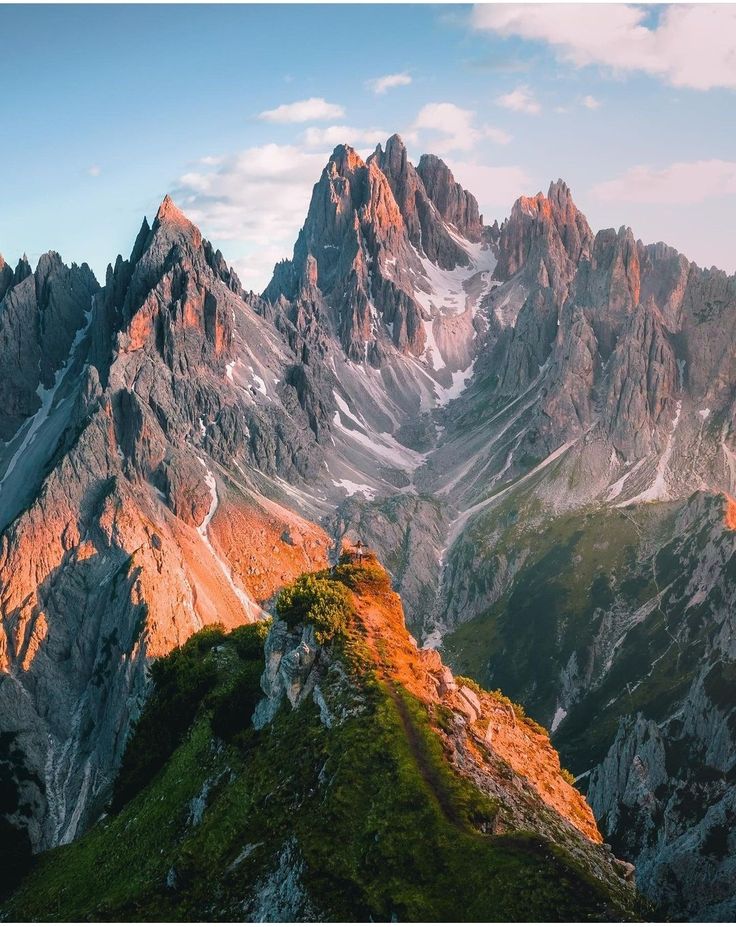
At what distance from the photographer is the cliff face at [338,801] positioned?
42.9m

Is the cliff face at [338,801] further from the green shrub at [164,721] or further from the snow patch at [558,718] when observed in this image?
the snow patch at [558,718]

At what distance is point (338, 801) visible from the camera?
4956 centimetres

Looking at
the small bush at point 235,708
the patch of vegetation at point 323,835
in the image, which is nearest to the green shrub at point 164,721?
the patch of vegetation at point 323,835

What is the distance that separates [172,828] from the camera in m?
61.4

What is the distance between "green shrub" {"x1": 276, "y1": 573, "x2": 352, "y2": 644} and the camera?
2483 inches

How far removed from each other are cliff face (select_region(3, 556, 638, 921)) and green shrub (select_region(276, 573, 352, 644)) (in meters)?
0.15

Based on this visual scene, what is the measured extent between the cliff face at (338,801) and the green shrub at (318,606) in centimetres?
15

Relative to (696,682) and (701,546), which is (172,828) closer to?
(696,682)

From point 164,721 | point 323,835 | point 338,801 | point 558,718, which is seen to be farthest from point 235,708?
point 558,718

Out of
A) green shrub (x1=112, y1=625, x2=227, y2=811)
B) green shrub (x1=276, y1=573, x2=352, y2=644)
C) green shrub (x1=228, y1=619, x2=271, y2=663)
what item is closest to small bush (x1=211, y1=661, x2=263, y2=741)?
green shrub (x1=276, y1=573, x2=352, y2=644)

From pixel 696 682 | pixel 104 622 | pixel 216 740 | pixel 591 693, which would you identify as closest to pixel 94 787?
pixel 104 622

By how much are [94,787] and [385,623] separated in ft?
404

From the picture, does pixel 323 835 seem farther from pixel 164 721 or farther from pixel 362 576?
pixel 164 721

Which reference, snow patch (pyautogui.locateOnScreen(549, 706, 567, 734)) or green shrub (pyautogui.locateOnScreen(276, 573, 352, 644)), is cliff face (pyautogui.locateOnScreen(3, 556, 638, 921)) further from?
snow patch (pyautogui.locateOnScreen(549, 706, 567, 734))
